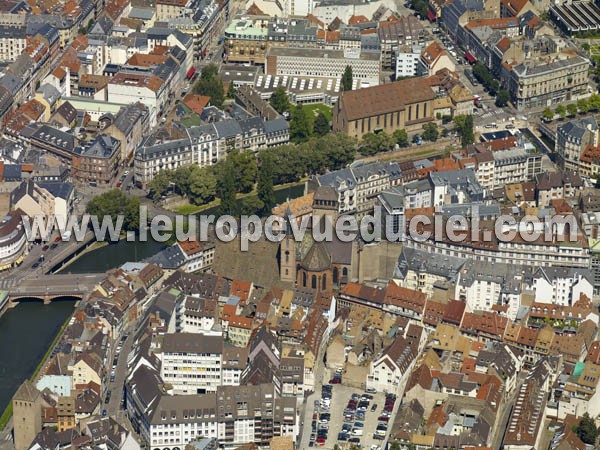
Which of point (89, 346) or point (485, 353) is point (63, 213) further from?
point (485, 353)

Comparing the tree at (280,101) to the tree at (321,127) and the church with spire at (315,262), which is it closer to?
the tree at (321,127)

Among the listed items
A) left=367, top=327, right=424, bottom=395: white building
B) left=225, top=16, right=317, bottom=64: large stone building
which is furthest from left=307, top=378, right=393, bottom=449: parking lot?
left=225, top=16, right=317, bottom=64: large stone building

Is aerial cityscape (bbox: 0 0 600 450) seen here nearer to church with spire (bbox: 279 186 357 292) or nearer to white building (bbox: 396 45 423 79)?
church with spire (bbox: 279 186 357 292)

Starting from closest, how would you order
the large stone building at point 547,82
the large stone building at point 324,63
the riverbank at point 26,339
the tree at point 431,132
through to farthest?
the riverbank at point 26,339 < the tree at point 431,132 < the large stone building at point 547,82 < the large stone building at point 324,63

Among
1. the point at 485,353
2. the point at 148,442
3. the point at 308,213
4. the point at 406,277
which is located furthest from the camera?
the point at 308,213

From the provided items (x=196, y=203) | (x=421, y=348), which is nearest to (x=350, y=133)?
(x=196, y=203)

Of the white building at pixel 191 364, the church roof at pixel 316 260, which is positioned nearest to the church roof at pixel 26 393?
the white building at pixel 191 364
